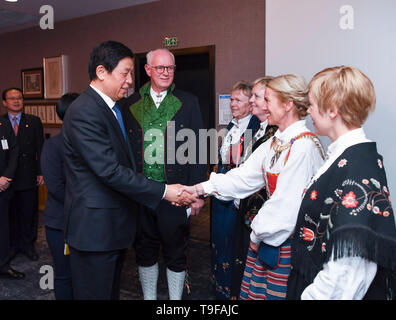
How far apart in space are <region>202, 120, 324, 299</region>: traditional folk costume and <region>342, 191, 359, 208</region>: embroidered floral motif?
0.46 meters

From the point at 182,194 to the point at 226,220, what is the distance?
58 centimetres

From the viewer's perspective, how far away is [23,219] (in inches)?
144

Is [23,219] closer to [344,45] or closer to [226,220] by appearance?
[226,220]

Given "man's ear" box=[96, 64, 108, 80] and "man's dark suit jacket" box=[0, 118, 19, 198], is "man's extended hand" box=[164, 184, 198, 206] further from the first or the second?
"man's dark suit jacket" box=[0, 118, 19, 198]

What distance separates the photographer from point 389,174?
2027mm

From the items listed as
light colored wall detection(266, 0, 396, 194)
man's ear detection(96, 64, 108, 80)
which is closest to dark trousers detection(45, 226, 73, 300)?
man's ear detection(96, 64, 108, 80)

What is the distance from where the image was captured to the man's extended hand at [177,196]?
1.98 metres

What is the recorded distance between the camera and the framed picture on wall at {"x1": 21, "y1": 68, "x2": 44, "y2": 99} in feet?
19.3

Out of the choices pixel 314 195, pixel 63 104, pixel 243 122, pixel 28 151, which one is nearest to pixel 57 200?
pixel 63 104

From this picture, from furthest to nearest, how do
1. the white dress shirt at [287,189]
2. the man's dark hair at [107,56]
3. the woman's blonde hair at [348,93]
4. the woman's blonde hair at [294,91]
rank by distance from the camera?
the man's dark hair at [107,56] → the woman's blonde hair at [294,91] → the white dress shirt at [287,189] → the woman's blonde hair at [348,93]

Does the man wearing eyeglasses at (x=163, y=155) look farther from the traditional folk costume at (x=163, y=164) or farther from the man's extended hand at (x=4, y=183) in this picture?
the man's extended hand at (x=4, y=183)

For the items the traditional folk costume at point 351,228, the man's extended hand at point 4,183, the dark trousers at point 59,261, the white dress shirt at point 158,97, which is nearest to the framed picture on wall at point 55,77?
the man's extended hand at point 4,183

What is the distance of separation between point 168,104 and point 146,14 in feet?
8.85

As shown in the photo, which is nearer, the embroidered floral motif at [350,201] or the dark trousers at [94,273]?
the embroidered floral motif at [350,201]
